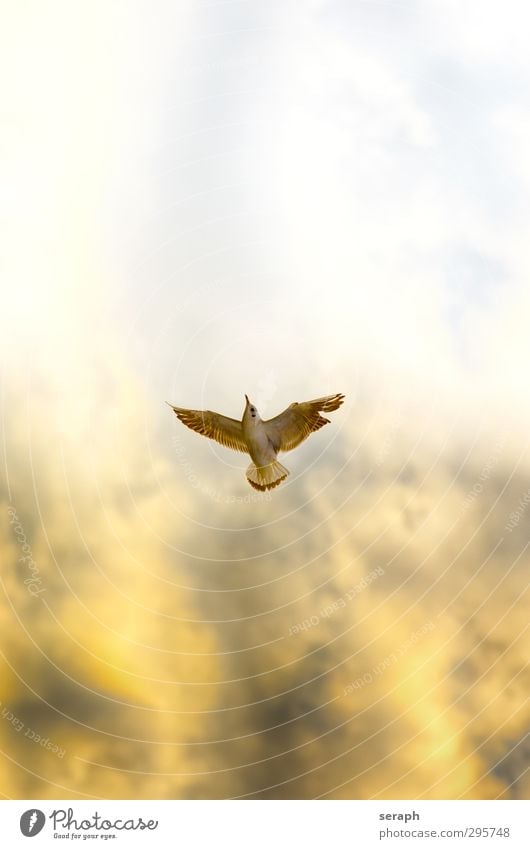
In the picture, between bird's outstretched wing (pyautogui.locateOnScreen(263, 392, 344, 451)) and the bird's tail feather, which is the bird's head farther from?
the bird's tail feather

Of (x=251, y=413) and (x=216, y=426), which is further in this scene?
(x=216, y=426)

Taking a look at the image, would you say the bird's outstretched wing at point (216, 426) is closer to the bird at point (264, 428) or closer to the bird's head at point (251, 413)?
the bird at point (264, 428)

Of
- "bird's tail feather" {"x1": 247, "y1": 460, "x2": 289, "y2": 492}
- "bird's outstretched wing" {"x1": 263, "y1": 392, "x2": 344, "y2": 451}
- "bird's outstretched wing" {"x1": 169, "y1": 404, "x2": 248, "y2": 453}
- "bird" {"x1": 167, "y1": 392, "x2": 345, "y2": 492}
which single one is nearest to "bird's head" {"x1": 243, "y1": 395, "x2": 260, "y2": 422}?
"bird" {"x1": 167, "y1": 392, "x2": 345, "y2": 492}

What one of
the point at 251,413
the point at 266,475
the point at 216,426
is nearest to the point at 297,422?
the point at 251,413

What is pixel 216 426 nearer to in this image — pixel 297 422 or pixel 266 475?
pixel 266 475

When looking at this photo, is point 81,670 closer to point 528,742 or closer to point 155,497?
point 155,497

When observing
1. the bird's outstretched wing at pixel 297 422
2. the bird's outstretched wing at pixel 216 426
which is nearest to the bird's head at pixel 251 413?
the bird's outstretched wing at pixel 297 422

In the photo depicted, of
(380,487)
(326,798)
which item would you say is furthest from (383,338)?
(326,798)
